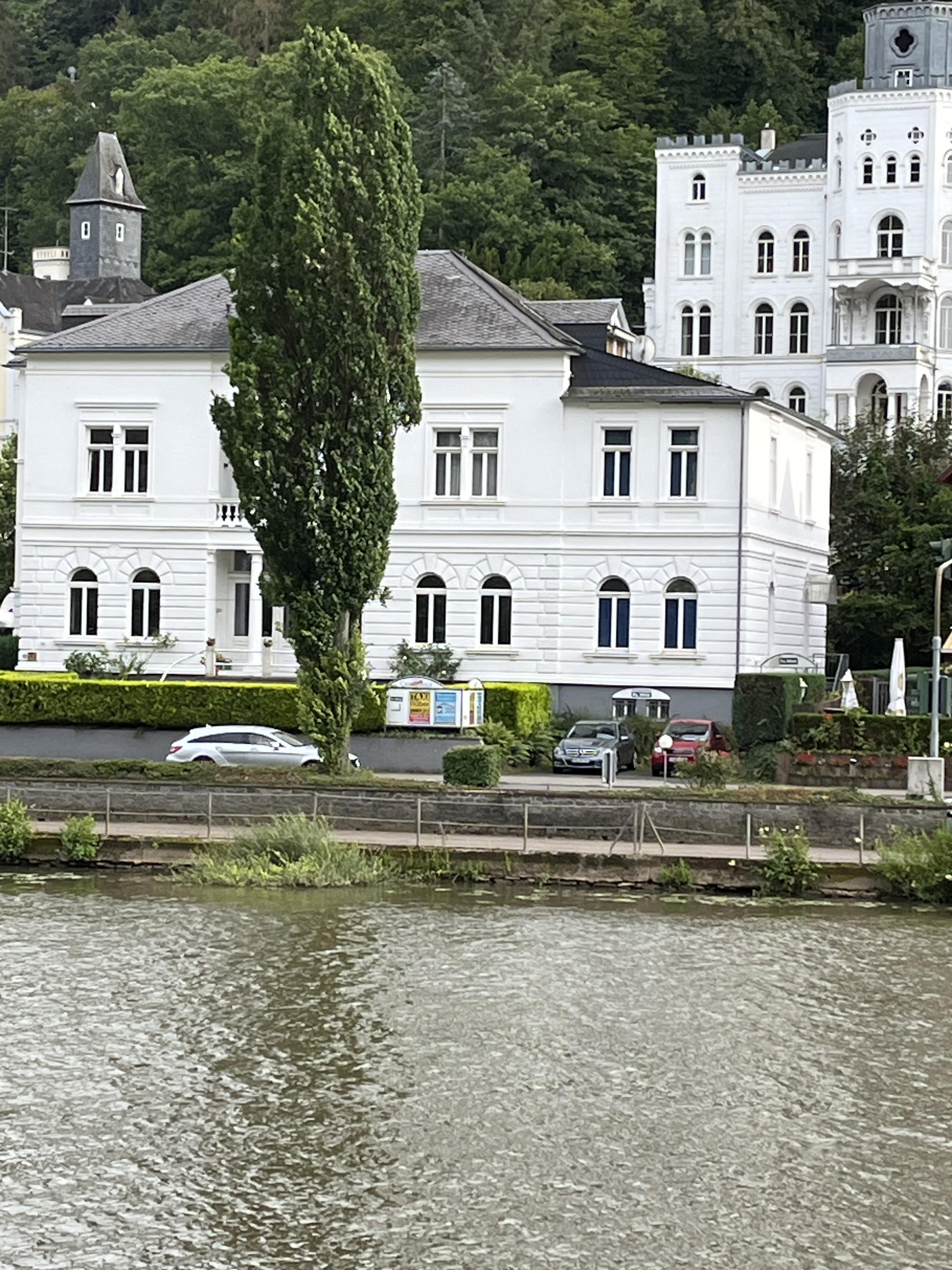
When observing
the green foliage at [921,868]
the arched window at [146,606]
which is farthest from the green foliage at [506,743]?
the green foliage at [921,868]

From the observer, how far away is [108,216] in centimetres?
12962

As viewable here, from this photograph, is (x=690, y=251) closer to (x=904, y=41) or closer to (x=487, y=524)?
(x=904, y=41)

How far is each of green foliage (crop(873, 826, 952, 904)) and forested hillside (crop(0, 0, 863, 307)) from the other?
253 feet

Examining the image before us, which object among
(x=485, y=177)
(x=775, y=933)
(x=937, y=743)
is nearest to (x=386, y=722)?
(x=937, y=743)

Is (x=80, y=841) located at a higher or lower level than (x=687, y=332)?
lower

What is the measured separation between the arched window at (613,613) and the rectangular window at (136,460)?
11.6 metres

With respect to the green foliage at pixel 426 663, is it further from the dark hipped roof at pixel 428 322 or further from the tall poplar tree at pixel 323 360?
the tall poplar tree at pixel 323 360

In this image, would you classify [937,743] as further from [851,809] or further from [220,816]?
[220,816]

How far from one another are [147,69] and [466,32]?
18.7 m

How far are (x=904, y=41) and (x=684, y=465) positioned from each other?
71.3m

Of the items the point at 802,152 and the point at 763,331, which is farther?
the point at 763,331

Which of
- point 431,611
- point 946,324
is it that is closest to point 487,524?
point 431,611

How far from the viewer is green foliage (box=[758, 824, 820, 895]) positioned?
33.1 metres

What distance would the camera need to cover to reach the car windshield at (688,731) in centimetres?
4919
